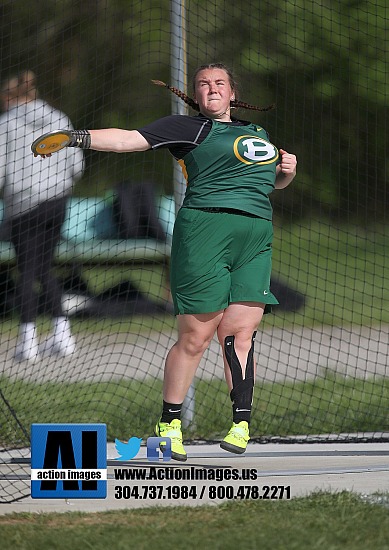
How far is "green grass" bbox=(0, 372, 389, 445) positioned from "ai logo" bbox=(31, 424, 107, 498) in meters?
1.70

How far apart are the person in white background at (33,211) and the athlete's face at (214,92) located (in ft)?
12.1

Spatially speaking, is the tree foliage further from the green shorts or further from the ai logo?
the ai logo

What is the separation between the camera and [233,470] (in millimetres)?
5578

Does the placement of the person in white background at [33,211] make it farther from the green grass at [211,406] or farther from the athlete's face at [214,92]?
the athlete's face at [214,92]

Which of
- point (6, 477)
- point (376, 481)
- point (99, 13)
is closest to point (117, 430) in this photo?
point (6, 477)

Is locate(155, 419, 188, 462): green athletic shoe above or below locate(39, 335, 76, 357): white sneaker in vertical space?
above

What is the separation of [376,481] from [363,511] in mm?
858

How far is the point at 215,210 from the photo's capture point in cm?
529

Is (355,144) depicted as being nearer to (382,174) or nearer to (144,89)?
(382,174)

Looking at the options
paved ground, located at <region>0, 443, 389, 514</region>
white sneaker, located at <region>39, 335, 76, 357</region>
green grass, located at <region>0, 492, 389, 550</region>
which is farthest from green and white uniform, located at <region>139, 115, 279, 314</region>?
white sneaker, located at <region>39, 335, 76, 357</region>

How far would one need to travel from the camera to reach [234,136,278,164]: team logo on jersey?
5286 mm

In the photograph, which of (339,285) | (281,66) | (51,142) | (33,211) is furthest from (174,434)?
(281,66)

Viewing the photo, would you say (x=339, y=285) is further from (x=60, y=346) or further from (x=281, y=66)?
(x=60, y=346)

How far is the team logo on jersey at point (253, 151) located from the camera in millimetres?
5286
